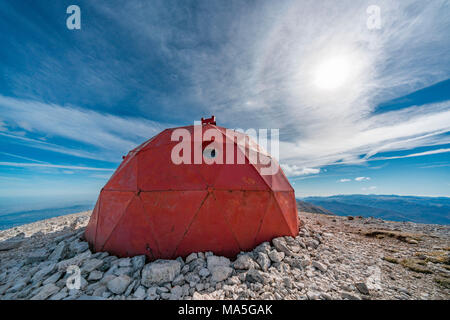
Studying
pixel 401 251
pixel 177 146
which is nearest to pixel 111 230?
pixel 177 146

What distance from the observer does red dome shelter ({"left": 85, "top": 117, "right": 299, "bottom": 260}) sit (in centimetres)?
514

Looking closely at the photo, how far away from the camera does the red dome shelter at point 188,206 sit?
5137 mm

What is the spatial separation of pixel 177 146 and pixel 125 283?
4.39 m

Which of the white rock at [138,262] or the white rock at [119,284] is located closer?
the white rock at [119,284]

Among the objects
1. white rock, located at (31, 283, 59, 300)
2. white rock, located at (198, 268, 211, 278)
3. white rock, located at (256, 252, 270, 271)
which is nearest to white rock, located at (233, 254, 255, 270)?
white rock, located at (256, 252, 270, 271)

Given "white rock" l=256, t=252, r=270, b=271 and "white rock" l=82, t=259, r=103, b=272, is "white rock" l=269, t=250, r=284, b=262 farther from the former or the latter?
"white rock" l=82, t=259, r=103, b=272

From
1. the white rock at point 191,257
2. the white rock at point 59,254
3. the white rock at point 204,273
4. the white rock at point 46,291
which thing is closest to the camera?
the white rock at point 46,291

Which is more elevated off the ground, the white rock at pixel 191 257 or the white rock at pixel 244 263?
the white rock at pixel 191 257

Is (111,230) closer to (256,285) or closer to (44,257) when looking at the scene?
(44,257)

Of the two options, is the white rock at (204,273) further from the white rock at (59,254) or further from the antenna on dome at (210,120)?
the antenna on dome at (210,120)

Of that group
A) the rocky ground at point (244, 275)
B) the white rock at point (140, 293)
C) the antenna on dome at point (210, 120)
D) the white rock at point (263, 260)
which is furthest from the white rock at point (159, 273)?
the antenna on dome at point (210, 120)

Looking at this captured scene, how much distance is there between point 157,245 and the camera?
5.02 m

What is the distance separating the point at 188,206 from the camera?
5.27 m

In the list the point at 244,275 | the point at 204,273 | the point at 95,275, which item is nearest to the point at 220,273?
the point at 204,273
